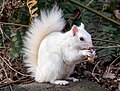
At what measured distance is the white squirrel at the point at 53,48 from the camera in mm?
2688

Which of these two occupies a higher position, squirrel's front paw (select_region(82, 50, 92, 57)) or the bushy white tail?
the bushy white tail

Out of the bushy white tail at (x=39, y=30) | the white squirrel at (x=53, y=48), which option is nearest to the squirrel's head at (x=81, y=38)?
the white squirrel at (x=53, y=48)

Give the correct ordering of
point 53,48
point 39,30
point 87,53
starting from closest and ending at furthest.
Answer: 1. point 87,53
2. point 53,48
3. point 39,30

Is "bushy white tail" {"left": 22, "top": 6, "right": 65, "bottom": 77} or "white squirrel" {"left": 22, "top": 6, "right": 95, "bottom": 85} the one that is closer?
"white squirrel" {"left": 22, "top": 6, "right": 95, "bottom": 85}

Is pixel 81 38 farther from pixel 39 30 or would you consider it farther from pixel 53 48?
pixel 39 30

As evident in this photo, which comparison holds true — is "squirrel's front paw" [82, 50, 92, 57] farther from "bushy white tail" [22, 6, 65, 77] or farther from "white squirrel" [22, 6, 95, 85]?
"bushy white tail" [22, 6, 65, 77]

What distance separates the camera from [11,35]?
3.49 metres

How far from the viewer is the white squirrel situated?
8.82 feet

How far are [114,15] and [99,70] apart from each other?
0.83 meters

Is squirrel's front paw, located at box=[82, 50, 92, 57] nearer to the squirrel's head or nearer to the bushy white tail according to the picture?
the squirrel's head

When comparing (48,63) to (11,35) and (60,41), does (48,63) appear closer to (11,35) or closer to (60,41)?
(60,41)

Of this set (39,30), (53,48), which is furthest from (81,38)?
(39,30)

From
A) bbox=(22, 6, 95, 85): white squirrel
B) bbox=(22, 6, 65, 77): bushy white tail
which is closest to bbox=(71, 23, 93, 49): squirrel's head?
bbox=(22, 6, 95, 85): white squirrel

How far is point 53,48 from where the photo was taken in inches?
109
